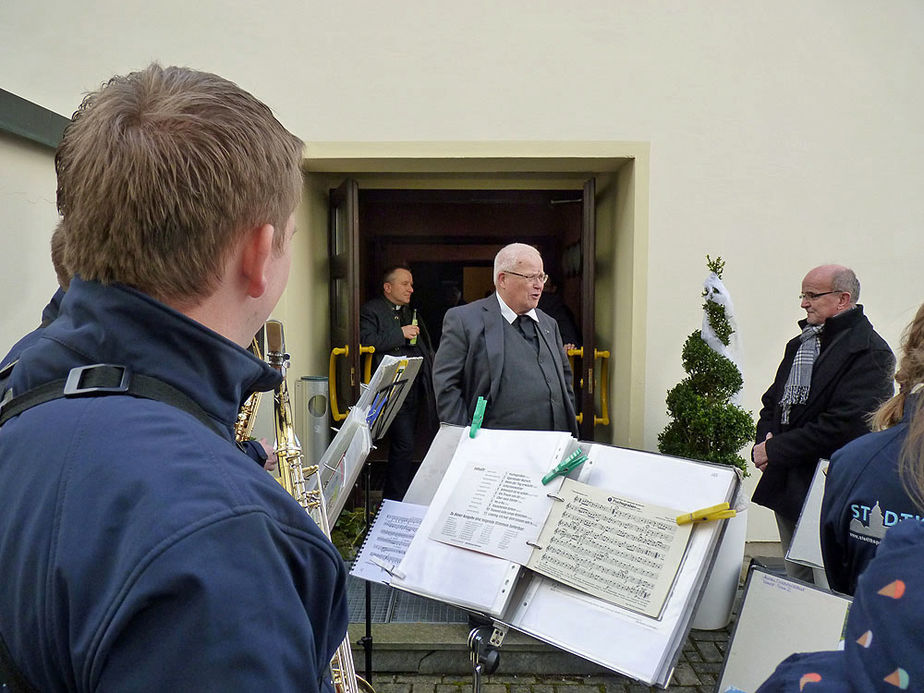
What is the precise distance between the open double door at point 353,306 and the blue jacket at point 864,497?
362 cm

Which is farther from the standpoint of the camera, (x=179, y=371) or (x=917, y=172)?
(x=917, y=172)

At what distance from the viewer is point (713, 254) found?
16.0 ft

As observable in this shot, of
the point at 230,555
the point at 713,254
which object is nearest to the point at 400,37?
the point at 713,254

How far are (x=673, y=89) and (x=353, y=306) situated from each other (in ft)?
9.08

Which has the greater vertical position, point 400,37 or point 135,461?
point 400,37

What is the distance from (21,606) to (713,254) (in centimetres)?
478

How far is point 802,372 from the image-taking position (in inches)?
147

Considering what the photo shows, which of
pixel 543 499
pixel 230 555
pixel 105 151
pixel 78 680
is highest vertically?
pixel 105 151

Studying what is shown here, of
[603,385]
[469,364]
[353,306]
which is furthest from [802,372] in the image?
[353,306]

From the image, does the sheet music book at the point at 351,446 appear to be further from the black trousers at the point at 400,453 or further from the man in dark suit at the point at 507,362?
the black trousers at the point at 400,453

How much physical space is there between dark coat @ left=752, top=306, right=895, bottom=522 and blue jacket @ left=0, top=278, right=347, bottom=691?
334cm

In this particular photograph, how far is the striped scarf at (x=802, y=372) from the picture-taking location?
3709mm

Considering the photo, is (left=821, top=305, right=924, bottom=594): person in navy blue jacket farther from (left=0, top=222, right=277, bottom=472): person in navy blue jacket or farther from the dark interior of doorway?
the dark interior of doorway

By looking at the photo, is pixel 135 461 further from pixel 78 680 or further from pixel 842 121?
pixel 842 121
